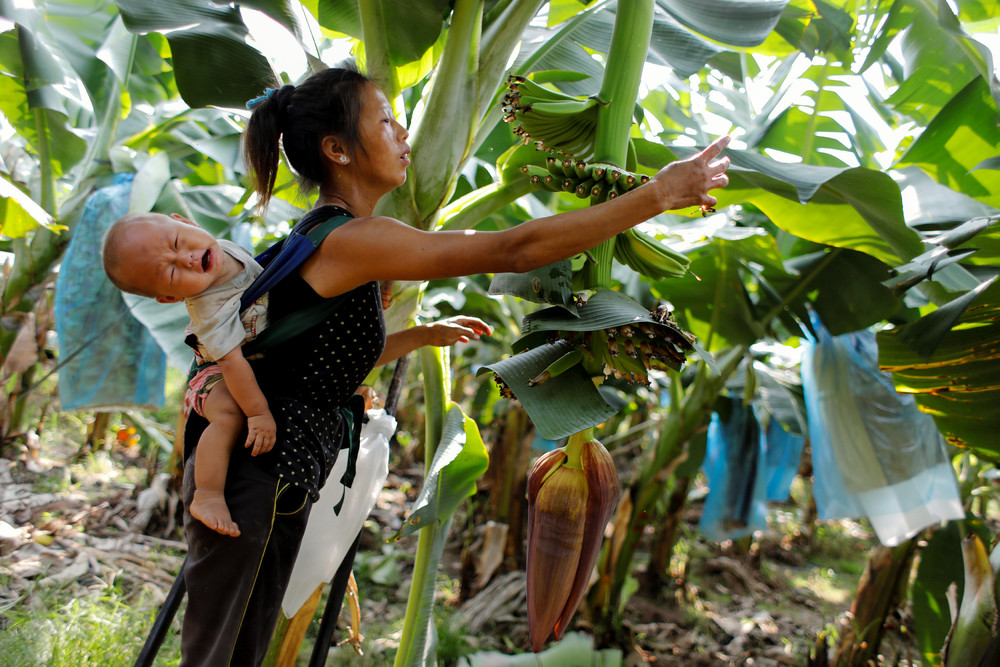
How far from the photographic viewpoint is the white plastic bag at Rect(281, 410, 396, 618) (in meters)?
1.19

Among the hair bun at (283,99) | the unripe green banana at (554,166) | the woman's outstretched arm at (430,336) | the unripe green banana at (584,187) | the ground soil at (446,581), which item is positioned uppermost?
the hair bun at (283,99)

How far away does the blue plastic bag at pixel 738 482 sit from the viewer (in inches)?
110

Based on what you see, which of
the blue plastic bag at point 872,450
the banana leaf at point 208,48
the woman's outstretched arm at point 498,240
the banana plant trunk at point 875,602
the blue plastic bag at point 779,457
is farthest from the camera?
the blue plastic bag at point 779,457

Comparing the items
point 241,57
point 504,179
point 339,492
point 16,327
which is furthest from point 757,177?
point 16,327

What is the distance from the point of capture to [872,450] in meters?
2.14

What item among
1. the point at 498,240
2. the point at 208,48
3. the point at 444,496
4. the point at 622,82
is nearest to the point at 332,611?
the point at 444,496

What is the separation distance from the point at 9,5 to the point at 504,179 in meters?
1.87

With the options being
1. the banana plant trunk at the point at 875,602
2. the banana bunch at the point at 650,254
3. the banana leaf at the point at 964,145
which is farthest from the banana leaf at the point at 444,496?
the banana plant trunk at the point at 875,602

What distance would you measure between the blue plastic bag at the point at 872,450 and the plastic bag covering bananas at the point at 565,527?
1.61m

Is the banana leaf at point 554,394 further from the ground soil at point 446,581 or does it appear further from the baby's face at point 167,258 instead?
the ground soil at point 446,581

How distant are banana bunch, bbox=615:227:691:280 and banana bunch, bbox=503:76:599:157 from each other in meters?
0.16

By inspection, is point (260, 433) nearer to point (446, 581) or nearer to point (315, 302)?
point (315, 302)

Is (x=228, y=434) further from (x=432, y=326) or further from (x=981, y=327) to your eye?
(x=981, y=327)

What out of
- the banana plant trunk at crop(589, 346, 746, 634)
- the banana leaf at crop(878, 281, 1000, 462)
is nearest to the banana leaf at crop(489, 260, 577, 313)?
the banana leaf at crop(878, 281, 1000, 462)
